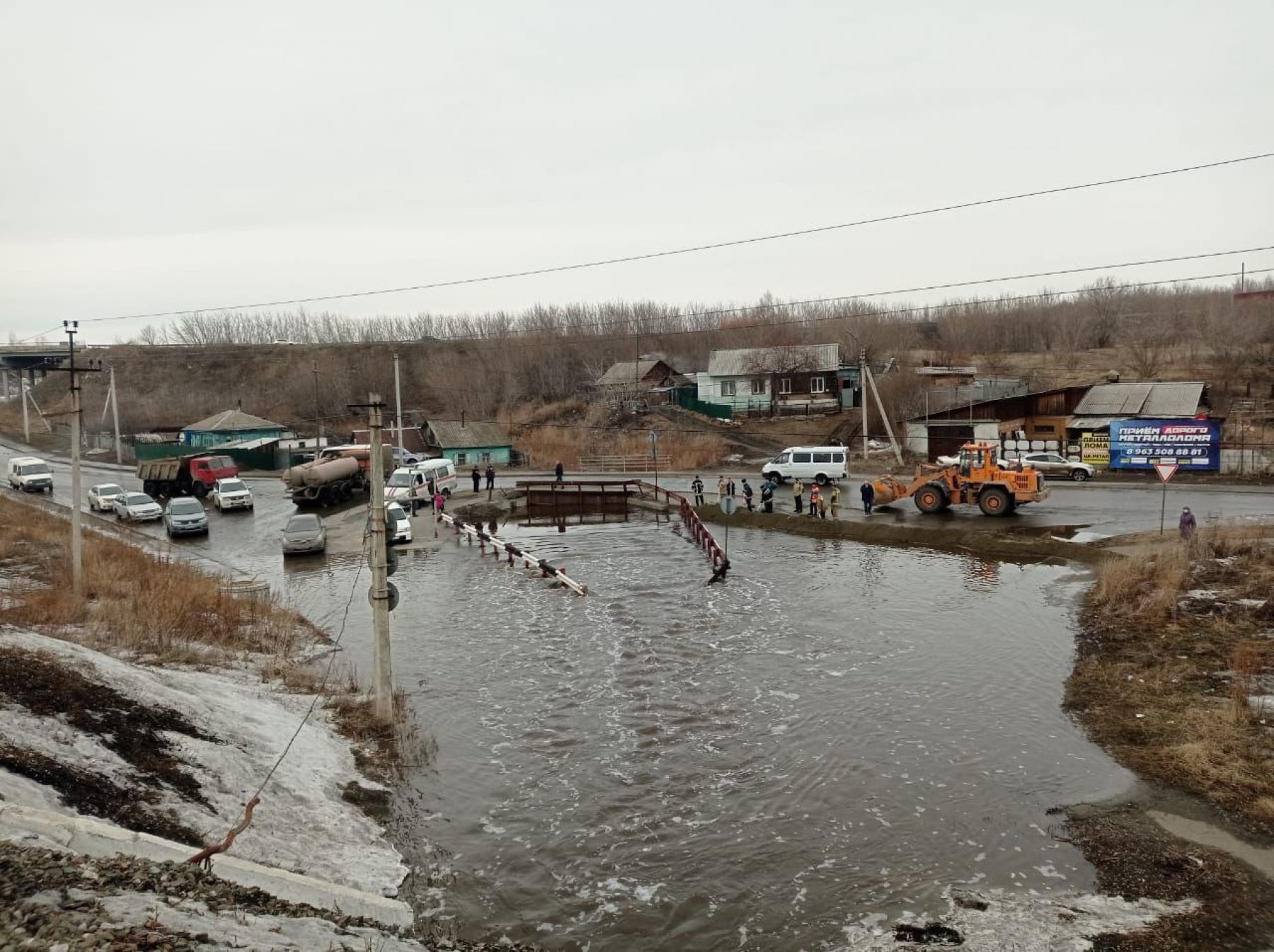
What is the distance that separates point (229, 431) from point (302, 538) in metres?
41.5

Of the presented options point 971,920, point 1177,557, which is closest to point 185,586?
point 971,920

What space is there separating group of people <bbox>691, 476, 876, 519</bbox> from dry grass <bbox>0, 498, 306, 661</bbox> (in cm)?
1621

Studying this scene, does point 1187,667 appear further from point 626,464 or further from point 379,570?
point 626,464

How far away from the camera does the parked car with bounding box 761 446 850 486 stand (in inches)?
1613

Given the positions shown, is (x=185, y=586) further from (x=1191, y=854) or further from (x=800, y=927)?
(x=1191, y=854)

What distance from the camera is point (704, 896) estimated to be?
952cm

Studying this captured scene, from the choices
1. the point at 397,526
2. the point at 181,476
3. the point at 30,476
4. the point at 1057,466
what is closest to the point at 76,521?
the point at 397,526

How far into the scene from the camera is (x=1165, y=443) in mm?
39875

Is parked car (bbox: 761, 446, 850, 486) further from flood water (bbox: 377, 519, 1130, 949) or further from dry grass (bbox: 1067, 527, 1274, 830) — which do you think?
dry grass (bbox: 1067, 527, 1274, 830)

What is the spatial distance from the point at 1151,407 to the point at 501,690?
4210 centimetres

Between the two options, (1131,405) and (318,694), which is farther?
(1131,405)

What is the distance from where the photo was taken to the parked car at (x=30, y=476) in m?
46.2

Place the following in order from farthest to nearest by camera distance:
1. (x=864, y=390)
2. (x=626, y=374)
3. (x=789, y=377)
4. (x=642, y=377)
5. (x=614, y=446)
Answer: (x=626, y=374) < (x=642, y=377) < (x=789, y=377) < (x=614, y=446) < (x=864, y=390)

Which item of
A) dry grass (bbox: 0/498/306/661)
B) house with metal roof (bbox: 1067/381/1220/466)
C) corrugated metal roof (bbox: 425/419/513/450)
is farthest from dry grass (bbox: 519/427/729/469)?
A: dry grass (bbox: 0/498/306/661)
